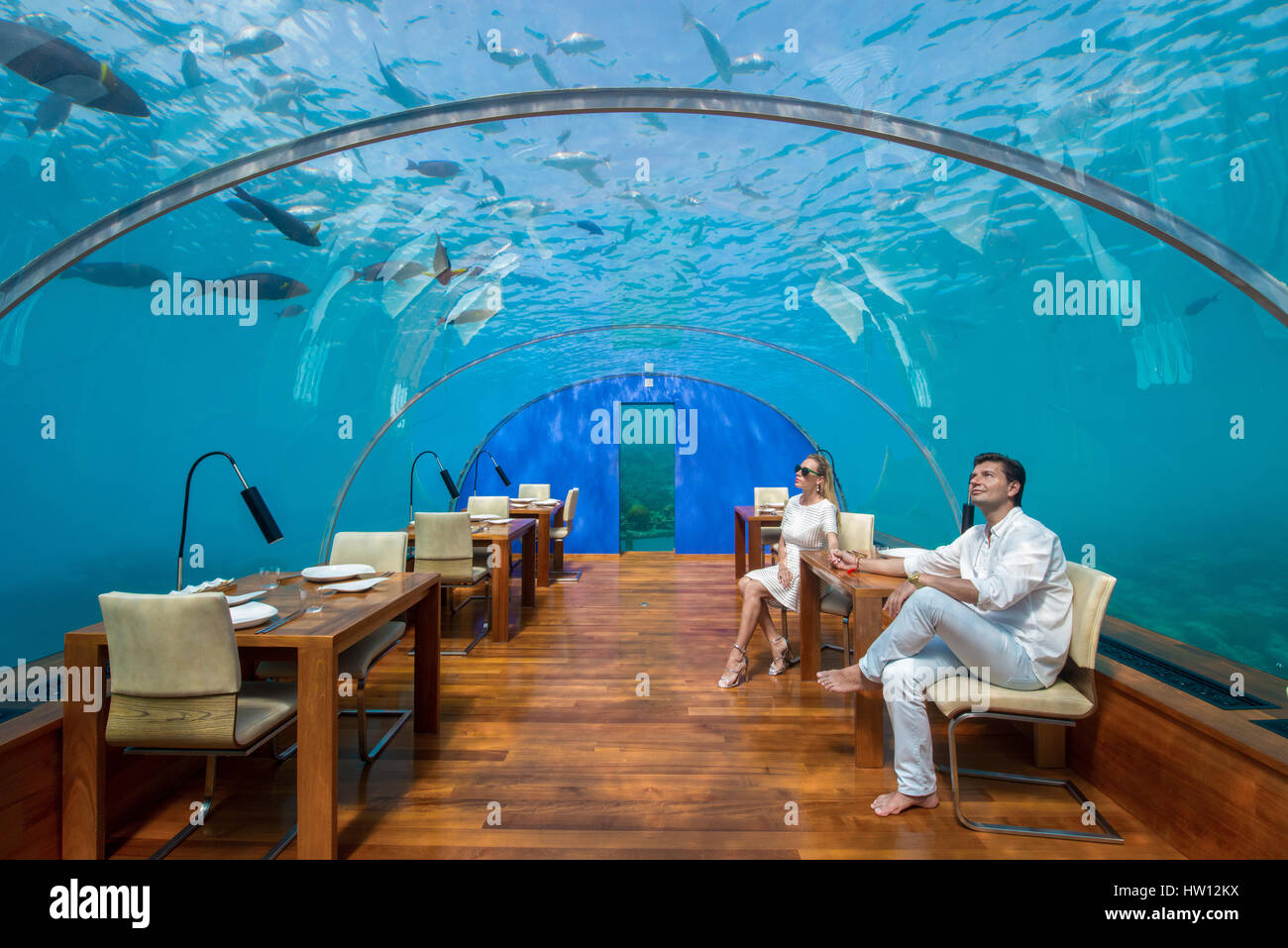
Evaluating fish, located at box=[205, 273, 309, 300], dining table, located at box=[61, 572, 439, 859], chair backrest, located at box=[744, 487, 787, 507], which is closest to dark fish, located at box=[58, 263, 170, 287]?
fish, located at box=[205, 273, 309, 300]

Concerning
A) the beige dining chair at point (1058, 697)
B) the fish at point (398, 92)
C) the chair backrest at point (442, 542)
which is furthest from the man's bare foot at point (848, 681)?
the fish at point (398, 92)

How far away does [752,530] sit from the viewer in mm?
6816

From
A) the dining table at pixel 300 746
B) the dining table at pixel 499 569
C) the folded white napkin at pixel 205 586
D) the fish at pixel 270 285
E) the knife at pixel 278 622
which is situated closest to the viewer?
the dining table at pixel 300 746

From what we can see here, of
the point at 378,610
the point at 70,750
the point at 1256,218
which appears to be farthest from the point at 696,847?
the point at 1256,218

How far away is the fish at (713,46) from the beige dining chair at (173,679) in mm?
2966

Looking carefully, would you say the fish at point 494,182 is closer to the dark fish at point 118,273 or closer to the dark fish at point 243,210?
the dark fish at point 243,210

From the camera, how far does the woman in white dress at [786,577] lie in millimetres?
4031

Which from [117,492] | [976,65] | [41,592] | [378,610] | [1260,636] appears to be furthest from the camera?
[1260,636]

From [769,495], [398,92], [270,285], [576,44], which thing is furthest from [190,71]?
[769,495]

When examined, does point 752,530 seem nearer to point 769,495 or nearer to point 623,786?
point 769,495

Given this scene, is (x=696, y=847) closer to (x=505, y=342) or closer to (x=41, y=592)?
(x=41, y=592)

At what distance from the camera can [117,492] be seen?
561 centimetres

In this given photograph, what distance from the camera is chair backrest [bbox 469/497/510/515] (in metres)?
6.77
